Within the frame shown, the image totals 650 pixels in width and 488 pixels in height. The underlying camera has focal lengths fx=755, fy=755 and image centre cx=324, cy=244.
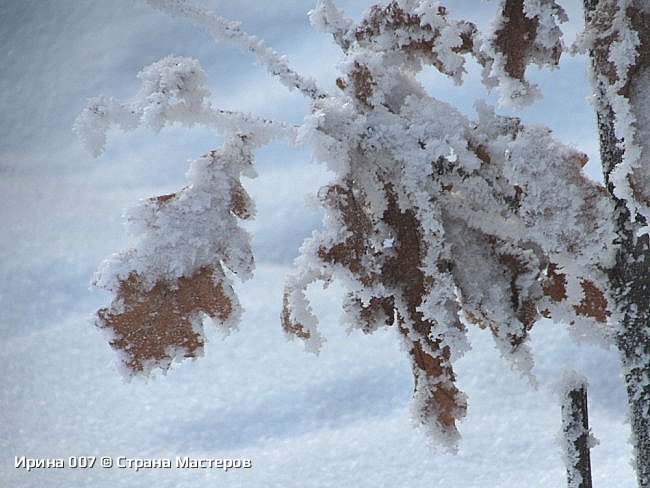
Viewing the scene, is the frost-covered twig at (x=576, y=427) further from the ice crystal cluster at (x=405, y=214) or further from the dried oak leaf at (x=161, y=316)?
the dried oak leaf at (x=161, y=316)

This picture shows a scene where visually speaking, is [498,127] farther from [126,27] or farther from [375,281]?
[126,27]

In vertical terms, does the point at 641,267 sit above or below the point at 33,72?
below

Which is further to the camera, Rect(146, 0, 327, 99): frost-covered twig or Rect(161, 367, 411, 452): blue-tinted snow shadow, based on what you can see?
Rect(161, 367, 411, 452): blue-tinted snow shadow

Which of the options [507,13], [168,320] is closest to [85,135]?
[168,320]

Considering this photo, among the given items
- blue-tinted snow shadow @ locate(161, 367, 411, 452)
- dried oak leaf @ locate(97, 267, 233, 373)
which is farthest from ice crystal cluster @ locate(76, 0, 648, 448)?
blue-tinted snow shadow @ locate(161, 367, 411, 452)

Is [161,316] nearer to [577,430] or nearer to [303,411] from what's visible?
[577,430]

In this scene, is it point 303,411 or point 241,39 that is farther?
point 303,411

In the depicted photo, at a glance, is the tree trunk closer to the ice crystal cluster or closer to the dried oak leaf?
the ice crystal cluster

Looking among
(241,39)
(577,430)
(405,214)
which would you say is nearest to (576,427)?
(577,430)
